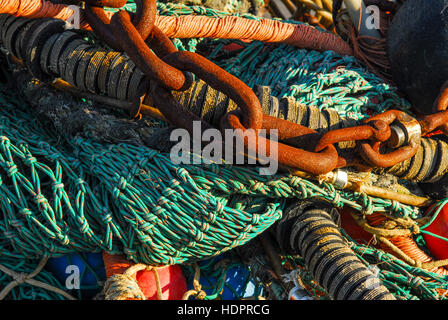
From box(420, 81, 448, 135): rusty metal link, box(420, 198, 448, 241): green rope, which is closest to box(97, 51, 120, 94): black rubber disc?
box(420, 81, 448, 135): rusty metal link

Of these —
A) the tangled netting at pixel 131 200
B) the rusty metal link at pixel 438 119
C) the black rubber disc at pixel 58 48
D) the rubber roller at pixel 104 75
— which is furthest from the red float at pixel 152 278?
the rusty metal link at pixel 438 119

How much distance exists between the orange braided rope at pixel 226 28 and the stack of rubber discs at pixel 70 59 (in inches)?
2.0

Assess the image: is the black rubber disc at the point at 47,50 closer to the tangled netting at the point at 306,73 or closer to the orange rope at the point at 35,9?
the orange rope at the point at 35,9

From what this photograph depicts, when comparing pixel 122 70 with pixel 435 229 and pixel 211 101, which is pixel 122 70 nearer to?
pixel 211 101

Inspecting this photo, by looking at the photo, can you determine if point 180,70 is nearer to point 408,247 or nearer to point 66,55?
point 66,55

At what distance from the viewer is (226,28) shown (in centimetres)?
150

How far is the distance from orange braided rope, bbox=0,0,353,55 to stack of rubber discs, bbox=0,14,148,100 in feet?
0.17

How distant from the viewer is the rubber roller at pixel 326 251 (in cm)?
110

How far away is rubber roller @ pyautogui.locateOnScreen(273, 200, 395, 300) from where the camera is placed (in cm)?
110

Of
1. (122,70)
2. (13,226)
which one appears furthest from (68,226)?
(122,70)

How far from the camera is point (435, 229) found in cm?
131

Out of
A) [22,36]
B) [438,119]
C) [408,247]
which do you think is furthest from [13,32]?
[408,247]

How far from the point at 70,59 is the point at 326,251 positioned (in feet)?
2.92

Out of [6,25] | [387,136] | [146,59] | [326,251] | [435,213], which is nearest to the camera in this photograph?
[146,59]
